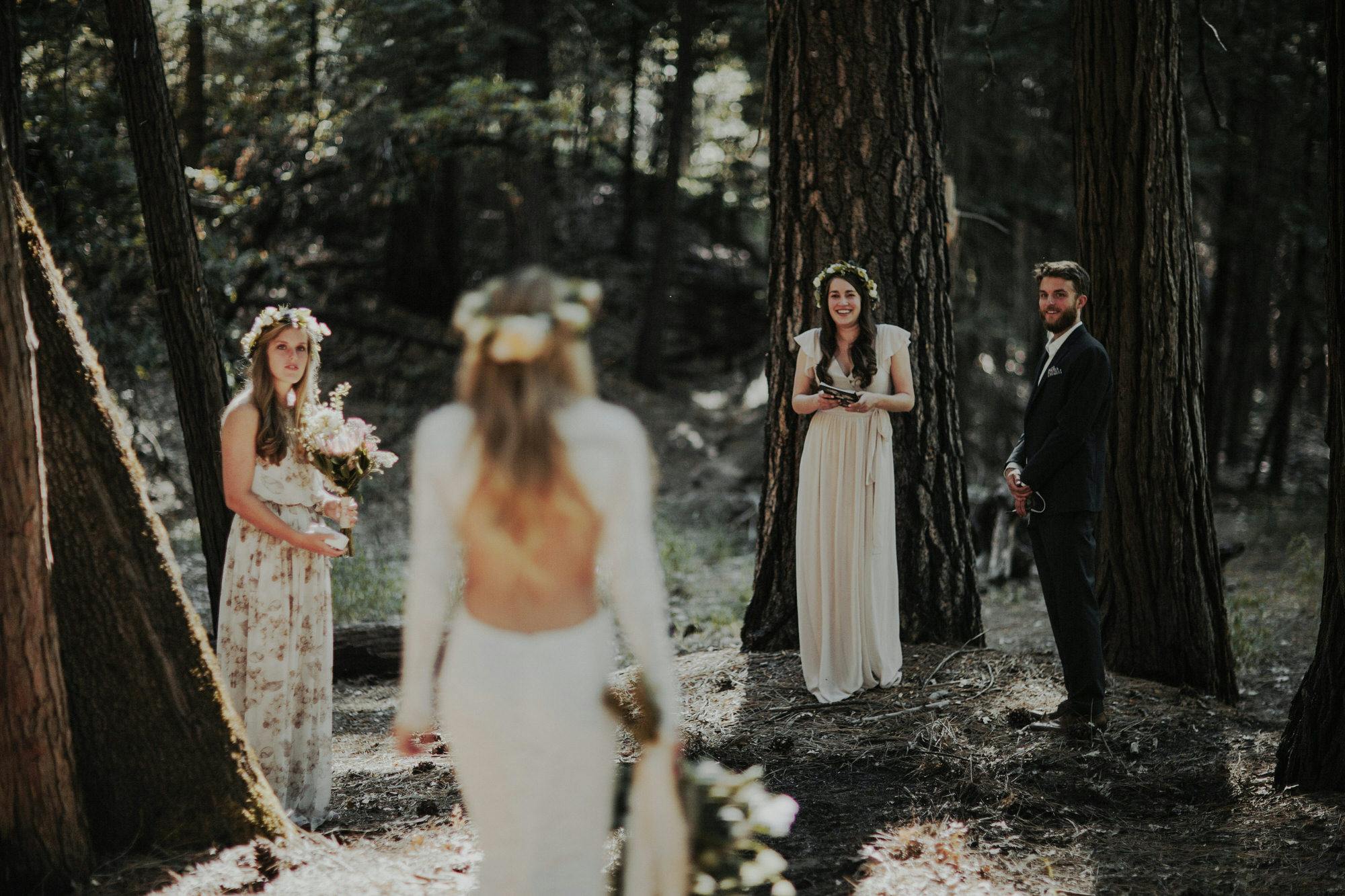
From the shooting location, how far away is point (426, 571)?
2834 mm

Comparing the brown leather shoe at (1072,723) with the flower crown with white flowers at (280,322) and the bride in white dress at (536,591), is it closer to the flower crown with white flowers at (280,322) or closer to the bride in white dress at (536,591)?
the bride in white dress at (536,591)

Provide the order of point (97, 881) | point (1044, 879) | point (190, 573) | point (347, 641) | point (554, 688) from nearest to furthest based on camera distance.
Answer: point (554, 688) < point (97, 881) < point (1044, 879) < point (347, 641) < point (190, 573)

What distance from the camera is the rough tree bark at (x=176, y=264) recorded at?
6.57 meters

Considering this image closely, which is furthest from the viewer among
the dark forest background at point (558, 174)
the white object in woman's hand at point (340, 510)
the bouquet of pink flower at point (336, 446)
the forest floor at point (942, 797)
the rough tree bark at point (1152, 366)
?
the dark forest background at point (558, 174)

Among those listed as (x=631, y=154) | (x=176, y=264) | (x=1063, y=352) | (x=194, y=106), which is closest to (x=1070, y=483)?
(x=1063, y=352)

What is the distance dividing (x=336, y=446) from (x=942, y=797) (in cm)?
321

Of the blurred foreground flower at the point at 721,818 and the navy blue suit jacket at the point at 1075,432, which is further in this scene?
the navy blue suit jacket at the point at 1075,432

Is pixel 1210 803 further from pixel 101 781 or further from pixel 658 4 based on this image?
pixel 658 4

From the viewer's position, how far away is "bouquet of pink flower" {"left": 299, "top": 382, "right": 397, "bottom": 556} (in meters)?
4.92

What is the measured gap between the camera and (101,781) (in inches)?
152

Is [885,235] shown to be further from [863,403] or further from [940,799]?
[940,799]

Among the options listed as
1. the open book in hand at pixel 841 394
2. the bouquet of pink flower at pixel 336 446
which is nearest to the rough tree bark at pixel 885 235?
the open book in hand at pixel 841 394

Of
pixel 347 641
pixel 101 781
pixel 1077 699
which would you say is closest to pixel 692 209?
pixel 347 641

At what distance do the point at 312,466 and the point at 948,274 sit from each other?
4410mm
